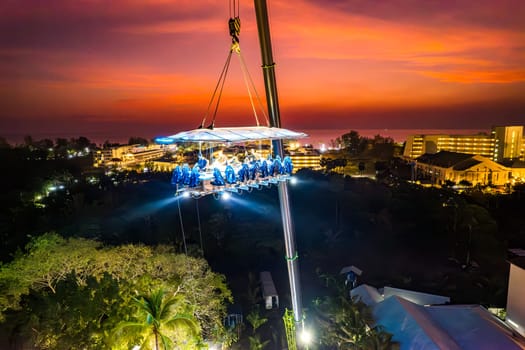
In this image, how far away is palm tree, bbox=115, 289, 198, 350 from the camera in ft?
24.7

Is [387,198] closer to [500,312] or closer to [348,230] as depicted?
[348,230]

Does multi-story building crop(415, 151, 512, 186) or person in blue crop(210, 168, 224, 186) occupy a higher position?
person in blue crop(210, 168, 224, 186)

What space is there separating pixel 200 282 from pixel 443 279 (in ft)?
41.7

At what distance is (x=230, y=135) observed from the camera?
5.48 meters

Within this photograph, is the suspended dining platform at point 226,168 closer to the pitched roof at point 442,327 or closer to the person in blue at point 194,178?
the person in blue at point 194,178

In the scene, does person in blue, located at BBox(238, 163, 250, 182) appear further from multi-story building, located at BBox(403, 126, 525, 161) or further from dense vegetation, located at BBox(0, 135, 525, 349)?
multi-story building, located at BBox(403, 126, 525, 161)

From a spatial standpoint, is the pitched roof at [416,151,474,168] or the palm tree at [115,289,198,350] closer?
the palm tree at [115,289,198,350]

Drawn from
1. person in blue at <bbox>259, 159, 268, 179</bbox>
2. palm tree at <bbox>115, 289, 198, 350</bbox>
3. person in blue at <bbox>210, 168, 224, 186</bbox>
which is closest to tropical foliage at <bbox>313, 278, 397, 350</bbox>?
palm tree at <bbox>115, 289, 198, 350</bbox>

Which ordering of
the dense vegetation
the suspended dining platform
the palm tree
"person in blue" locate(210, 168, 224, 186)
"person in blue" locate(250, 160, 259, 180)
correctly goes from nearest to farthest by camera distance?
1. the suspended dining platform
2. "person in blue" locate(210, 168, 224, 186)
3. "person in blue" locate(250, 160, 259, 180)
4. the palm tree
5. the dense vegetation

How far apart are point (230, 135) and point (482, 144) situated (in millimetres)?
67107

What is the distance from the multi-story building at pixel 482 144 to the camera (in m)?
54.8

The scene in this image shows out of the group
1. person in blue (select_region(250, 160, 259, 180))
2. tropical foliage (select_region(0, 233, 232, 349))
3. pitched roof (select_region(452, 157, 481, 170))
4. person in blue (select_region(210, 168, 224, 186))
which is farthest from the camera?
pitched roof (select_region(452, 157, 481, 170))

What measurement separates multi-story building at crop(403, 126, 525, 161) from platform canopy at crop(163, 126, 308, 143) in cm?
5920

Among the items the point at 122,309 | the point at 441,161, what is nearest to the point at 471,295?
the point at 122,309
